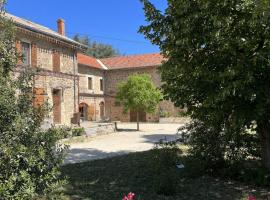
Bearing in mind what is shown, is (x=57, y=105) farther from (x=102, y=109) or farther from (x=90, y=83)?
(x=102, y=109)

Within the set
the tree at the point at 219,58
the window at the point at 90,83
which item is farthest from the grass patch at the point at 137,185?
the window at the point at 90,83

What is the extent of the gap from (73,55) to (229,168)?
1760 cm

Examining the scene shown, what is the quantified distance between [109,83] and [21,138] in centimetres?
3396

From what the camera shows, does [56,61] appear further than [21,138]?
Yes

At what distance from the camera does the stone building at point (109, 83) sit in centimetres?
3309

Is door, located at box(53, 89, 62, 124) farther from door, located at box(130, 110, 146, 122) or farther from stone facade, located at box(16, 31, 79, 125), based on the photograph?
door, located at box(130, 110, 146, 122)

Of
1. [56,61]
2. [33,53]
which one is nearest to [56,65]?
[56,61]

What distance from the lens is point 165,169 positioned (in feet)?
24.6

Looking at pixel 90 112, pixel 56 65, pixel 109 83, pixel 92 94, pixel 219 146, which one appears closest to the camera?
pixel 219 146

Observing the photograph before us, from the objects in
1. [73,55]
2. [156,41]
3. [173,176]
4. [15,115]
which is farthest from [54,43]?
[15,115]

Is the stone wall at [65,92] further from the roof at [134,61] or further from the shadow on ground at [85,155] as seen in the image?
the roof at [134,61]

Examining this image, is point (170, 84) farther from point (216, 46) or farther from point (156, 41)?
point (216, 46)

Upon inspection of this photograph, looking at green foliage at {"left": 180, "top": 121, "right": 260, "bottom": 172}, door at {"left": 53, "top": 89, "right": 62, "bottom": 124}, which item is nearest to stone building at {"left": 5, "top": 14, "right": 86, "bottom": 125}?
door at {"left": 53, "top": 89, "right": 62, "bottom": 124}

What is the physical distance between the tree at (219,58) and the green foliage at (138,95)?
47.1 feet
